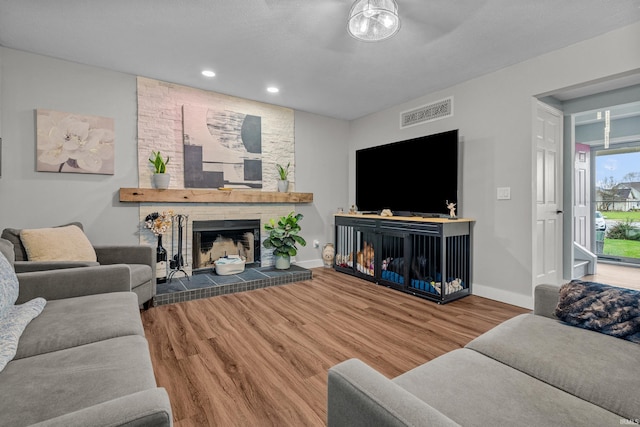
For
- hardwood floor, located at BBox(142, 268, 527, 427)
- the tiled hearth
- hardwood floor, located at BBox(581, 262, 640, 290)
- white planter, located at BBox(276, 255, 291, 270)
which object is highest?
white planter, located at BBox(276, 255, 291, 270)

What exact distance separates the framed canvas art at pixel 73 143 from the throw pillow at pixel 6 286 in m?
1.87

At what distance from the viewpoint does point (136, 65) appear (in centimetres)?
316

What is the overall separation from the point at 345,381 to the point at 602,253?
6.65m

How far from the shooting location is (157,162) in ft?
11.4

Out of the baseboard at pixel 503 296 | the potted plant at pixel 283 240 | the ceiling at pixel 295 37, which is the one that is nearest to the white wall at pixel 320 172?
the potted plant at pixel 283 240

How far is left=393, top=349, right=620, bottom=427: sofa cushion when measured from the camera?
0.83 m

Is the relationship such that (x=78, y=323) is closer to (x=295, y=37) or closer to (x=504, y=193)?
(x=295, y=37)

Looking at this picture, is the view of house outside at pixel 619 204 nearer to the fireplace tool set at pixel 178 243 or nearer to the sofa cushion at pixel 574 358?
the sofa cushion at pixel 574 358

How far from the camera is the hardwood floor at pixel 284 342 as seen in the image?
5.17 feet

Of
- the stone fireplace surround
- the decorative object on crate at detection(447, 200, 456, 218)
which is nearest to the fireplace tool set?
the stone fireplace surround

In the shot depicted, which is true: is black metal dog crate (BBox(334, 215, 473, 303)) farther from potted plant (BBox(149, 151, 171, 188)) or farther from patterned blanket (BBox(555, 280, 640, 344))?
potted plant (BBox(149, 151, 171, 188))

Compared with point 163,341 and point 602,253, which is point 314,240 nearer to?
point 163,341

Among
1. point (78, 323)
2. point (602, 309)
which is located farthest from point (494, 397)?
point (78, 323)

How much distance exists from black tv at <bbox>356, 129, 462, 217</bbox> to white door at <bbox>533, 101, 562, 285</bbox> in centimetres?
79
